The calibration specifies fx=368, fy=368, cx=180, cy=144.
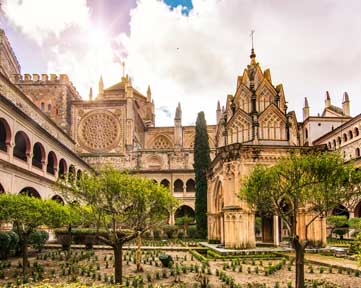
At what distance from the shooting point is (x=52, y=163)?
32531 mm

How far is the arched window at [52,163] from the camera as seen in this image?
31147mm

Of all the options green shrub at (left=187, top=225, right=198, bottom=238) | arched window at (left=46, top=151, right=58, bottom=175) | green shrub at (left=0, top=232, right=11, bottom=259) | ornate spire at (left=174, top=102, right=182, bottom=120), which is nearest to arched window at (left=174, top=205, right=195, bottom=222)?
green shrub at (left=187, top=225, right=198, bottom=238)

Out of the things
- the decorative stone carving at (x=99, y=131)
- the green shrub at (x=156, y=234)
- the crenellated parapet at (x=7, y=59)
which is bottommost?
the green shrub at (x=156, y=234)

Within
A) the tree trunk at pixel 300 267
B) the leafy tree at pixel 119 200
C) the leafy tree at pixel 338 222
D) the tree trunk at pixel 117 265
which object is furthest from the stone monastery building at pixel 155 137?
the tree trunk at pixel 117 265

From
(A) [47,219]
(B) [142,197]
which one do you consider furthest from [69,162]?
(B) [142,197]

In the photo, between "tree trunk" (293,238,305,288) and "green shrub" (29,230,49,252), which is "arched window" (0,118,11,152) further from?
"tree trunk" (293,238,305,288)

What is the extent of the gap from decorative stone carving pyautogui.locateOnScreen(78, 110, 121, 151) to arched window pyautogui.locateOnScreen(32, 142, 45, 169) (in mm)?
20463

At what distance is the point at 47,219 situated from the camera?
1595cm

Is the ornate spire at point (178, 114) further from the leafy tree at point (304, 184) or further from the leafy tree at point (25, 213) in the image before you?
the leafy tree at point (304, 184)

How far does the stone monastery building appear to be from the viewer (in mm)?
23078

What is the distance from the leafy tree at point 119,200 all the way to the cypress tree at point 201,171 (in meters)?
21.1

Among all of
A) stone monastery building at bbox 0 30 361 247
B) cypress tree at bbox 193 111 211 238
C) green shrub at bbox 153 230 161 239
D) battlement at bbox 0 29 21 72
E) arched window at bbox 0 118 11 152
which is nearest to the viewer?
arched window at bbox 0 118 11 152

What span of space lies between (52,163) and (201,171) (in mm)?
14296

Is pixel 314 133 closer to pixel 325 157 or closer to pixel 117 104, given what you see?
pixel 117 104
